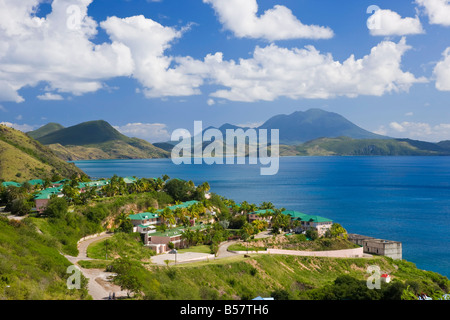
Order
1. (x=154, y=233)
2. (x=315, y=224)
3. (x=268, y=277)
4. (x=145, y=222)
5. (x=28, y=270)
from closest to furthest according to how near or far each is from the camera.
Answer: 1. (x=28, y=270)
2. (x=268, y=277)
3. (x=154, y=233)
4. (x=145, y=222)
5. (x=315, y=224)

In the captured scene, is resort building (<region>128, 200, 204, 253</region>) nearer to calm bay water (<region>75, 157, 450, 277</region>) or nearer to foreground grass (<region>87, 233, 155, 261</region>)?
foreground grass (<region>87, 233, 155, 261</region>)

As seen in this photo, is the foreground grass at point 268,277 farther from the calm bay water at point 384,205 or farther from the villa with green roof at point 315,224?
the villa with green roof at point 315,224

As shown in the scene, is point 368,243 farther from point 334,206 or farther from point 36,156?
point 36,156

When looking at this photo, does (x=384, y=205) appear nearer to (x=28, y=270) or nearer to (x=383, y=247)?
(x=383, y=247)

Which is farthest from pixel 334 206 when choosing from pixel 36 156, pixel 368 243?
pixel 36 156

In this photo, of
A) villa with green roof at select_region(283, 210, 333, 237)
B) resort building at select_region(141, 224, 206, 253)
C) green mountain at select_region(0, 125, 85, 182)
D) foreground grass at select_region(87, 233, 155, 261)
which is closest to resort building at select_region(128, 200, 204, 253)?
resort building at select_region(141, 224, 206, 253)

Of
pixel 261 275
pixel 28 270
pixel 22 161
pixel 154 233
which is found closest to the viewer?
pixel 28 270

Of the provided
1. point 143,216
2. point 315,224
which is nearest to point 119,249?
point 143,216

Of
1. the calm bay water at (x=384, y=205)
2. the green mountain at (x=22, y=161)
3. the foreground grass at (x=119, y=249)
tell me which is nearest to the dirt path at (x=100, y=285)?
the foreground grass at (x=119, y=249)

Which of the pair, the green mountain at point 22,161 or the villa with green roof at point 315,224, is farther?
the green mountain at point 22,161
